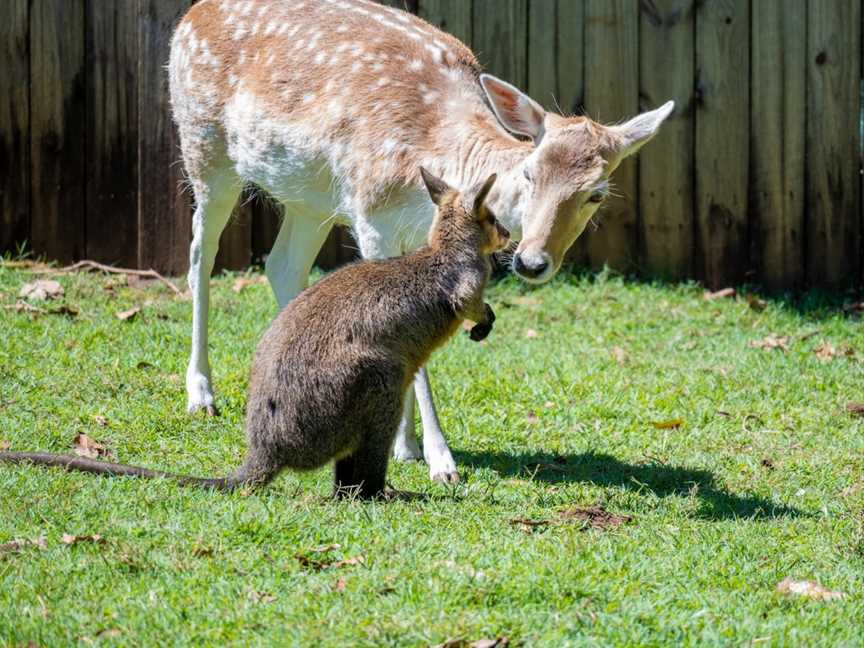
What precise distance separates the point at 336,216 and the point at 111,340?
180 centimetres

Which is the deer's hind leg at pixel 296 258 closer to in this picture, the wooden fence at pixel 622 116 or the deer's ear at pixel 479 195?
the wooden fence at pixel 622 116

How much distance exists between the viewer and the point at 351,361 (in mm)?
5480

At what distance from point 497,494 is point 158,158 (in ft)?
15.4

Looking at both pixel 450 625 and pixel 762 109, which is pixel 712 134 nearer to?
pixel 762 109

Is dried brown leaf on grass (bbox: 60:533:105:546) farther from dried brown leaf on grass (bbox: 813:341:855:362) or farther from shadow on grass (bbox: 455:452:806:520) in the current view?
dried brown leaf on grass (bbox: 813:341:855:362)

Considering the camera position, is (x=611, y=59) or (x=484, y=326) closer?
(x=484, y=326)

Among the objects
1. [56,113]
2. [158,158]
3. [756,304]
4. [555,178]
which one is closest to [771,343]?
[756,304]

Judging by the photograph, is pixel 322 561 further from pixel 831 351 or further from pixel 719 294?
pixel 719 294

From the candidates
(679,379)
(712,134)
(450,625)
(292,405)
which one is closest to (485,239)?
(292,405)

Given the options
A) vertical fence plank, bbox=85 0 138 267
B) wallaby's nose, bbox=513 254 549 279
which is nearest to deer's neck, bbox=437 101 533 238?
wallaby's nose, bbox=513 254 549 279

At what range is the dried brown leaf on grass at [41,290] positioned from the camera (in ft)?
30.0

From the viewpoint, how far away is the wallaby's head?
5918 mm

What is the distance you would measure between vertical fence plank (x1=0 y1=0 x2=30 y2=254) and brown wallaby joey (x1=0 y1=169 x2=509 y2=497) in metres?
4.40

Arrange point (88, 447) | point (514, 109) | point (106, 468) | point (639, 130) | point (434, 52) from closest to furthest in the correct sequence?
point (106, 468), point (88, 447), point (639, 130), point (514, 109), point (434, 52)
